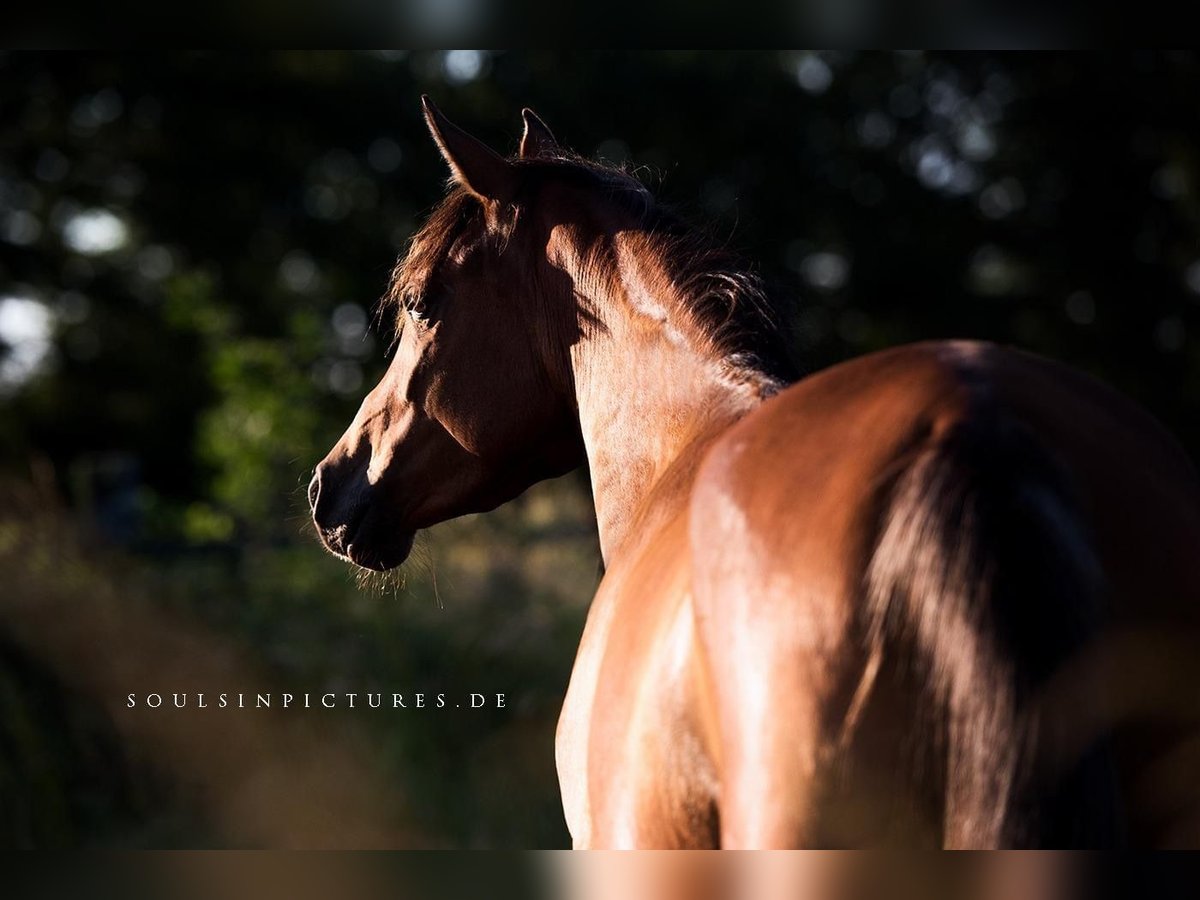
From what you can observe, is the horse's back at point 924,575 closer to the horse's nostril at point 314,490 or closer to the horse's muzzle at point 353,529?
the horse's muzzle at point 353,529

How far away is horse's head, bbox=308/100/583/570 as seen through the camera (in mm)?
2197

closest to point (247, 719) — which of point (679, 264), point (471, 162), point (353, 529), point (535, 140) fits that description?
point (353, 529)

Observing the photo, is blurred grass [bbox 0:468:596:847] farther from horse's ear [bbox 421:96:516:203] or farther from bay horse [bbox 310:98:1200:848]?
bay horse [bbox 310:98:1200:848]

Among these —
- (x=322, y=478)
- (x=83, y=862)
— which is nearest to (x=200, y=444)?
(x=83, y=862)

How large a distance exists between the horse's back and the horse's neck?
0.58m

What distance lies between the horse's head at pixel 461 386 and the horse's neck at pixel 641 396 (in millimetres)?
143

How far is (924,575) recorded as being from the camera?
3.53 ft

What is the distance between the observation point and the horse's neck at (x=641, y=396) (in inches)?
73.2

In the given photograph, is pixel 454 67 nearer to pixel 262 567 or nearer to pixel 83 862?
pixel 262 567

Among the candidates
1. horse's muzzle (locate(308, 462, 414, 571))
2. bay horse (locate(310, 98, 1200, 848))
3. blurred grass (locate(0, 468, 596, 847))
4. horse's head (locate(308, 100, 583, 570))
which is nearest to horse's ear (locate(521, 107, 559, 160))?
horse's head (locate(308, 100, 583, 570))

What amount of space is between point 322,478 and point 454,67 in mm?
5054

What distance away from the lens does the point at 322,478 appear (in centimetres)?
246

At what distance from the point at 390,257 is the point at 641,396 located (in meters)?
5.19

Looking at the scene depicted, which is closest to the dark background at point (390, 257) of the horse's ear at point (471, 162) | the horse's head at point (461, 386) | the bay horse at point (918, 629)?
the horse's head at point (461, 386)
